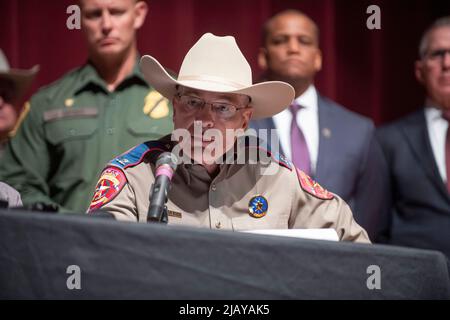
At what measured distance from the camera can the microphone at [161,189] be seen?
161 centimetres

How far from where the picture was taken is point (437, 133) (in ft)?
11.6

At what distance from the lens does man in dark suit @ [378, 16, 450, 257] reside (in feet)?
10.9

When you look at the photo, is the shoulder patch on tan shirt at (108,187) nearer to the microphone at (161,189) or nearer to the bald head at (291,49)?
the microphone at (161,189)

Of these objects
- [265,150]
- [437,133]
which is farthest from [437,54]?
[265,150]

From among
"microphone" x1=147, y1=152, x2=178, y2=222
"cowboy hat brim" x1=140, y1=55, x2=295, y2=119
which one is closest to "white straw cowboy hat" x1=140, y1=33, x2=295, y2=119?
"cowboy hat brim" x1=140, y1=55, x2=295, y2=119

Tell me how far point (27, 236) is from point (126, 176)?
0.78 meters

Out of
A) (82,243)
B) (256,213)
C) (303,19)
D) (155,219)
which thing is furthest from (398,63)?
(82,243)

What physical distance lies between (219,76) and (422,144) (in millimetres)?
1531

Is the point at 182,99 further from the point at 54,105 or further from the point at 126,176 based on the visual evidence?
the point at 54,105

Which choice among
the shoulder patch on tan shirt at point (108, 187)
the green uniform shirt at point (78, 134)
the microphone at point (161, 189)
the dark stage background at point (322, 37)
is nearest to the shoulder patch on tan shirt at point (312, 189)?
the shoulder patch on tan shirt at point (108, 187)

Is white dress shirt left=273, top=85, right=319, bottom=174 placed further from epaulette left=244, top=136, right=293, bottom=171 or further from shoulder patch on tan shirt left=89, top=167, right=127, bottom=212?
shoulder patch on tan shirt left=89, top=167, right=127, bottom=212

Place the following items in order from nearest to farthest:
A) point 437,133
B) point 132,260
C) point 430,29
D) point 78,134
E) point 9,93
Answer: point 132,260
point 78,134
point 9,93
point 437,133
point 430,29

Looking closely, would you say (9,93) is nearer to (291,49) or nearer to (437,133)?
(291,49)

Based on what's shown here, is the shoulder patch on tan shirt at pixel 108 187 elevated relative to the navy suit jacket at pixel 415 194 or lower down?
elevated
